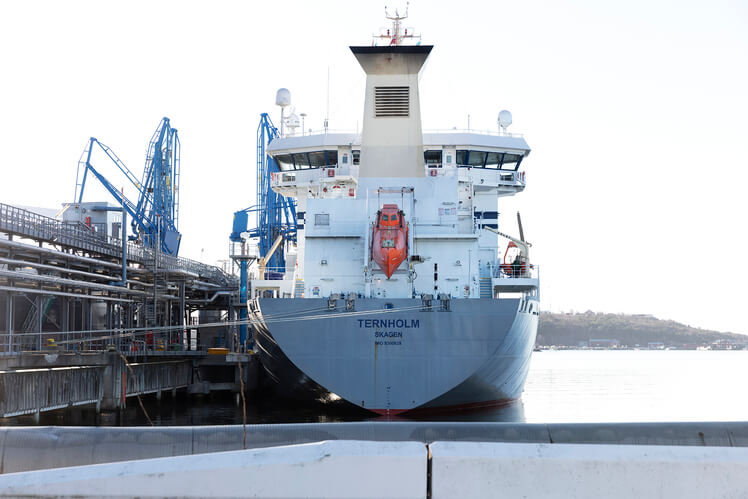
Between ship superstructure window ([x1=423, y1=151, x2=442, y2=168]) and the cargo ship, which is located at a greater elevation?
ship superstructure window ([x1=423, y1=151, x2=442, y2=168])

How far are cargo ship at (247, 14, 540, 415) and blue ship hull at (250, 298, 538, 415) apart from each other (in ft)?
0.10

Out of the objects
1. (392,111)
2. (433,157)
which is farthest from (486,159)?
(392,111)

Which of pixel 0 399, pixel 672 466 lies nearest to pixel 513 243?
pixel 0 399

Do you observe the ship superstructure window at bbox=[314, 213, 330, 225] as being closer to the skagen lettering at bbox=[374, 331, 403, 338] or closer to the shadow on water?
the skagen lettering at bbox=[374, 331, 403, 338]

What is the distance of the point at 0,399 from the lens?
64.9 feet

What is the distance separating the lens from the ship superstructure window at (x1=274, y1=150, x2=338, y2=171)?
111 ft

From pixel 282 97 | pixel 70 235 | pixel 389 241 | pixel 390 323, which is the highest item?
pixel 282 97

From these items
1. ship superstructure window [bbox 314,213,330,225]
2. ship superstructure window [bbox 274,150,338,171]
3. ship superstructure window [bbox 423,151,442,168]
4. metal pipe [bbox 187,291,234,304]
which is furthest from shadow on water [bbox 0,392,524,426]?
metal pipe [bbox 187,291,234,304]

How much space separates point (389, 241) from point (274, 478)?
1864 centimetres

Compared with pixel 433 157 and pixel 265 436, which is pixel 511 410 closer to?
pixel 433 157

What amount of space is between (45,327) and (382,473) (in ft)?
117

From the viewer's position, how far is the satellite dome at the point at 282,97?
48.9m

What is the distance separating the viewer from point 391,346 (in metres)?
21.7

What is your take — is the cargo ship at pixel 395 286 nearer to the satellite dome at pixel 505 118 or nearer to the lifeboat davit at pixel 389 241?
the lifeboat davit at pixel 389 241
